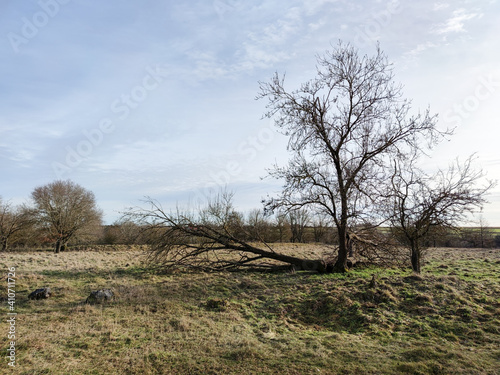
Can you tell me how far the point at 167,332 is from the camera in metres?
6.30

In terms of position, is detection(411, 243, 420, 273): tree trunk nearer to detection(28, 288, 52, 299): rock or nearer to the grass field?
the grass field

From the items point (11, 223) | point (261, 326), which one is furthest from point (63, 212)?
point (261, 326)

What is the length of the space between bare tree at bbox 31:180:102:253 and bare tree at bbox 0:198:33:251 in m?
1.32

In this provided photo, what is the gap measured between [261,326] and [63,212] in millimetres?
31540

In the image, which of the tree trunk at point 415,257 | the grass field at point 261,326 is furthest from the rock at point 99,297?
the tree trunk at point 415,257

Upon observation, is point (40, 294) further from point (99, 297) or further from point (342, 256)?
point (342, 256)

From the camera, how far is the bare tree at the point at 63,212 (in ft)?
100

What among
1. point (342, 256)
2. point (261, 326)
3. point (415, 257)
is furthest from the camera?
point (342, 256)

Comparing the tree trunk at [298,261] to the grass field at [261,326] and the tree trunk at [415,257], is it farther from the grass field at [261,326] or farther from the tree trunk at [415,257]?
the tree trunk at [415,257]

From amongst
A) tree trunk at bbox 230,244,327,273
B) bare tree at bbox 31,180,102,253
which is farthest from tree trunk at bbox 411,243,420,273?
bare tree at bbox 31,180,102,253

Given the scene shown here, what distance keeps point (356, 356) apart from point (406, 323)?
8.79 feet

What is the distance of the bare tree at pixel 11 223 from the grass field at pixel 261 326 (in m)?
25.6

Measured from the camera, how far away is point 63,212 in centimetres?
3134

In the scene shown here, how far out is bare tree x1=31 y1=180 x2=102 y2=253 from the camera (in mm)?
30500
